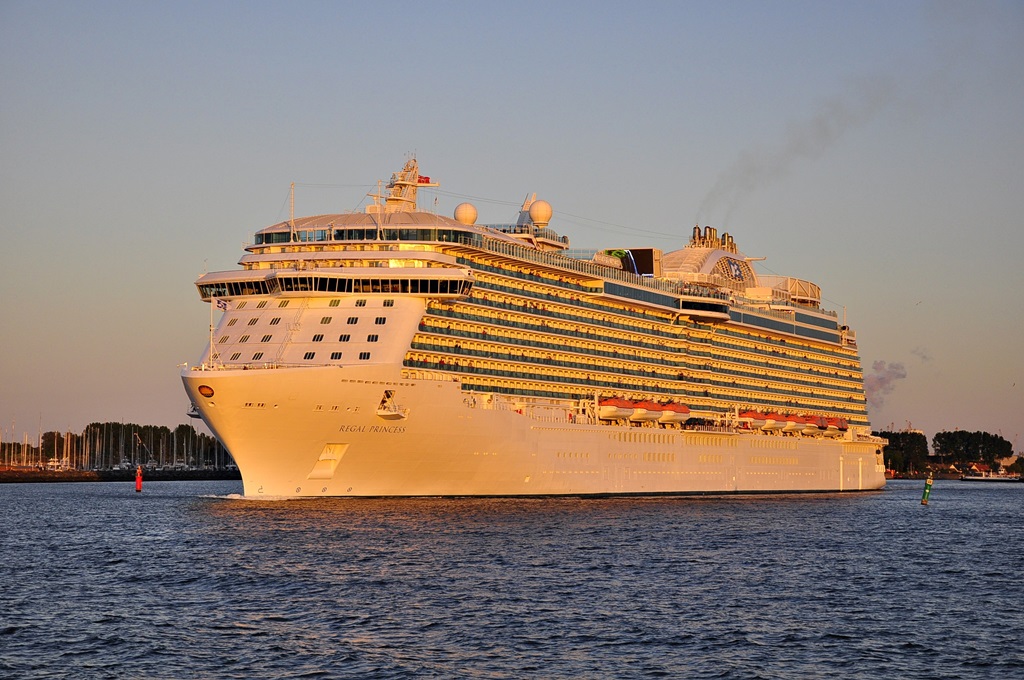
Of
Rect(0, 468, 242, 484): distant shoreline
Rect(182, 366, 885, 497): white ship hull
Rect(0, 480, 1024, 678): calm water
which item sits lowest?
Rect(0, 480, 1024, 678): calm water

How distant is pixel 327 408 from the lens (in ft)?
221

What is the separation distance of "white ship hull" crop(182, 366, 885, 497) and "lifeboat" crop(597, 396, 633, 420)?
38.7 inches

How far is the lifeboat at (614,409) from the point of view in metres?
88.2

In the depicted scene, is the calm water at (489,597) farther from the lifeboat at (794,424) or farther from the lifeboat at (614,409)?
the lifeboat at (794,424)

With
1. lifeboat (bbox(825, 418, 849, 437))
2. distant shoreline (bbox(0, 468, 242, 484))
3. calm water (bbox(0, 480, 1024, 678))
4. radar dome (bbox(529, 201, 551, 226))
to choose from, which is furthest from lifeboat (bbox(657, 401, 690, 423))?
distant shoreline (bbox(0, 468, 242, 484))

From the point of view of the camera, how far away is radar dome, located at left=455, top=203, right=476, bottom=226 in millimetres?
85938

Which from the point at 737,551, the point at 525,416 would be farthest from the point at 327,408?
the point at 737,551

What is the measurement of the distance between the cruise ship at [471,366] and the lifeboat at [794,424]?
3.66ft

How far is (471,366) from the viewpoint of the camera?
76.7m

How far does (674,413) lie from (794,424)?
2273 centimetres

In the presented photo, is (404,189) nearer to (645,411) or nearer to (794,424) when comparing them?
(645,411)

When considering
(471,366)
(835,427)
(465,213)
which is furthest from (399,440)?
(835,427)

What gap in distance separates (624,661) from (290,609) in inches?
441

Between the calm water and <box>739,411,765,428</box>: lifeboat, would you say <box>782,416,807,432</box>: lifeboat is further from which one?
the calm water
